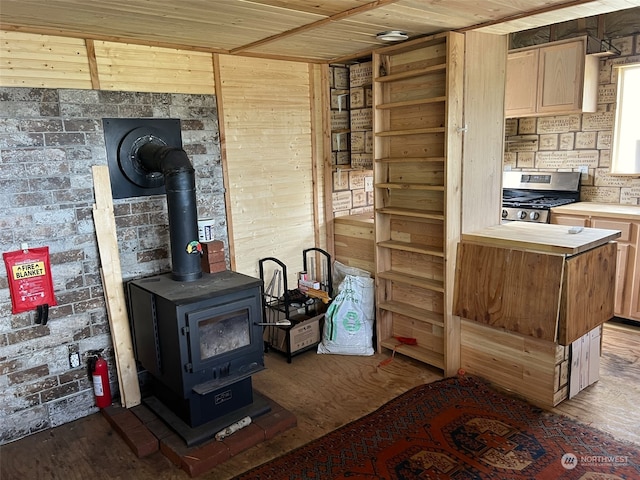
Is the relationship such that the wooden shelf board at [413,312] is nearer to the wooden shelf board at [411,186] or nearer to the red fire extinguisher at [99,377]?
the wooden shelf board at [411,186]

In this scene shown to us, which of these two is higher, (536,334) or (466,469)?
(536,334)

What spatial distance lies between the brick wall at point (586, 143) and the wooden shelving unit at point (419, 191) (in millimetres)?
2069

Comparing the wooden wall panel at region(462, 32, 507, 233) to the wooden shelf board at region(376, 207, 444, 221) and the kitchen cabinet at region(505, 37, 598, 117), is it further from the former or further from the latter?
the kitchen cabinet at region(505, 37, 598, 117)

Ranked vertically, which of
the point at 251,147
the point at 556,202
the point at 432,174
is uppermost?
the point at 251,147

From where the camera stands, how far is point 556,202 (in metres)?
4.38

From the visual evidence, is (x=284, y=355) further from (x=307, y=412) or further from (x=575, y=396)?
(x=575, y=396)

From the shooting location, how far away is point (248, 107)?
3602 mm

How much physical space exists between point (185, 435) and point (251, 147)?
2.06 metres

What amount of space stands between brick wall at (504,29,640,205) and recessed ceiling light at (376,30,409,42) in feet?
7.37

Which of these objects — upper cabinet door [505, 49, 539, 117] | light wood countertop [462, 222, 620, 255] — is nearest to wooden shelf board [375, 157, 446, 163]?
light wood countertop [462, 222, 620, 255]

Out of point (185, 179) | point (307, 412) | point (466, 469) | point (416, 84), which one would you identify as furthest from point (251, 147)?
point (466, 469)

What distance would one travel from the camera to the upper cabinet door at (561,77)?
4.07 metres

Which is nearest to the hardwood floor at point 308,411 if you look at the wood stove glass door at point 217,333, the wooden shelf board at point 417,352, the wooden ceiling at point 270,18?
the wooden shelf board at point 417,352

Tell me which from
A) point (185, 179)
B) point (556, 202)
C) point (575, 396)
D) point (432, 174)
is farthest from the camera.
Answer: point (556, 202)
